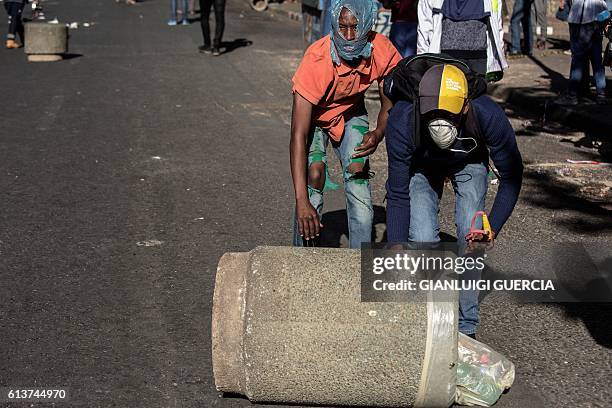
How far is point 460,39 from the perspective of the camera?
7.51m

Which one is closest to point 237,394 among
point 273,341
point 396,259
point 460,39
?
point 273,341

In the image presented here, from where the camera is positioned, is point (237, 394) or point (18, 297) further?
point (18, 297)

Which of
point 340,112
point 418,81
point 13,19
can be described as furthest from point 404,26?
point 13,19

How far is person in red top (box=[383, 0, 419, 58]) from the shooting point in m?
10.6

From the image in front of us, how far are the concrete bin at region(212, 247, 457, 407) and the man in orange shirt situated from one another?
0.83 meters

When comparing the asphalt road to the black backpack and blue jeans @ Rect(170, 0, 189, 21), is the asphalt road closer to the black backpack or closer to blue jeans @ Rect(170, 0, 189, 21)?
the black backpack

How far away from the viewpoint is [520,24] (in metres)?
15.8

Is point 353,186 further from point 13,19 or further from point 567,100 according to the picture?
point 13,19

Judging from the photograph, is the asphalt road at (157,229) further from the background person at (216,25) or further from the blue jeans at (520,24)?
the blue jeans at (520,24)

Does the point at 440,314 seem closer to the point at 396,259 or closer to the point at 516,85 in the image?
the point at 396,259

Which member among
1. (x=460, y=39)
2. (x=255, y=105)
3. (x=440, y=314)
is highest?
(x=460, y=39)

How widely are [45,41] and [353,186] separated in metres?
12.2

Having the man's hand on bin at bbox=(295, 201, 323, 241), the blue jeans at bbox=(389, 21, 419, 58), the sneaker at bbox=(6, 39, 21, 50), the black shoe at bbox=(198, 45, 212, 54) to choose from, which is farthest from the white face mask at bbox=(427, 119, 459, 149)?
the sneaker at bbox=(6, 39, 21, 50)

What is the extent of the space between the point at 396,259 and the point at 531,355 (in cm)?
114
